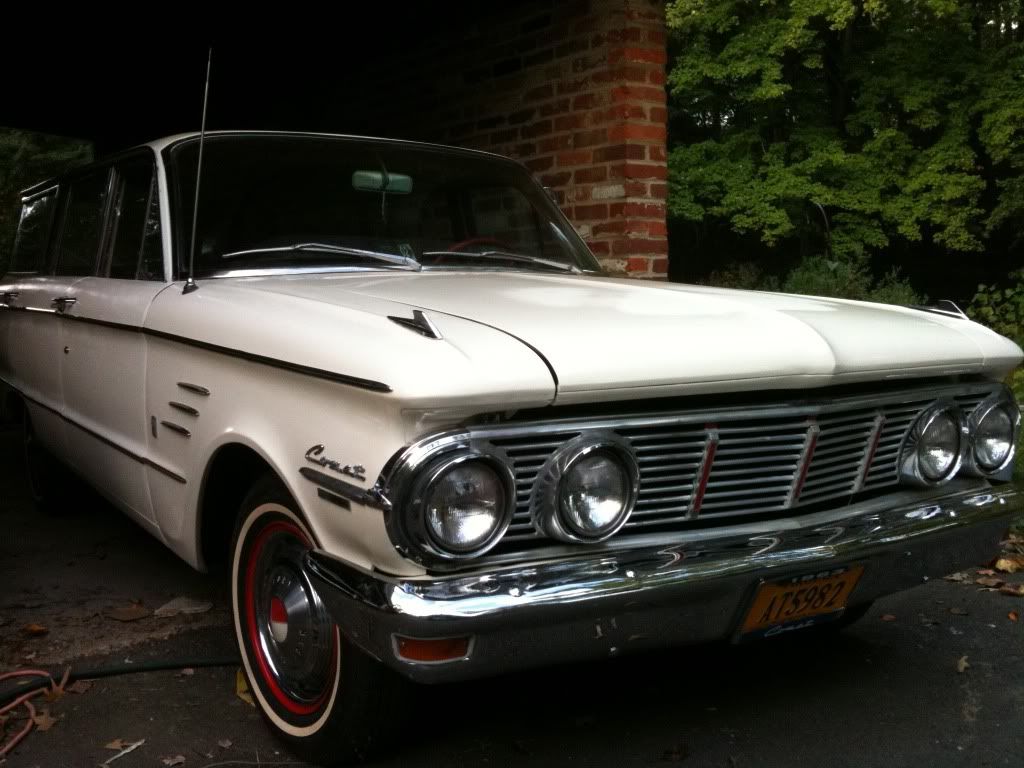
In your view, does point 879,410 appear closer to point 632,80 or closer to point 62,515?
point 632,80

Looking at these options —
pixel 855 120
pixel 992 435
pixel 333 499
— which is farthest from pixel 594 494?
pixel 855 120

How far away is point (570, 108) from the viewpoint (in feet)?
17.9

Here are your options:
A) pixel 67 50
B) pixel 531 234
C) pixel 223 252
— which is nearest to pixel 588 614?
pixel 223 252

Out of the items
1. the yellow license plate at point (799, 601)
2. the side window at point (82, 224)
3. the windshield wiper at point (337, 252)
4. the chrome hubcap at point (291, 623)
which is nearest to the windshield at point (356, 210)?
the windshield wiper at point (337, 252)

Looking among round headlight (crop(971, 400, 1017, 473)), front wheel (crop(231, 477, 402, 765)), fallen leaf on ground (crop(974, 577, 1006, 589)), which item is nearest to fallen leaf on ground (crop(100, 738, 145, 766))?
front wheel (crop(231, 477, 402, 765))

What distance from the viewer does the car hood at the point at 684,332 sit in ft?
7.13

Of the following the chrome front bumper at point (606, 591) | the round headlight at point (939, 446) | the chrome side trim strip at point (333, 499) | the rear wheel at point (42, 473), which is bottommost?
the rear wheel at point (42, 473)

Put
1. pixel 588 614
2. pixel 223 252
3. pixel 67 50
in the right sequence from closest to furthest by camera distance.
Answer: pixel 588 614 < pixel 223 252 < pixel 67 50

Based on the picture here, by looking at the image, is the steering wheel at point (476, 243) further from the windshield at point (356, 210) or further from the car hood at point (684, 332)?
the car hood at point (684, 332)

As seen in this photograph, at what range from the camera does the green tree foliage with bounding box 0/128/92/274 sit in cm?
2445

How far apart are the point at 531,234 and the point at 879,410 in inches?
62.1

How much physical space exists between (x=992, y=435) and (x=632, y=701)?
128 cm

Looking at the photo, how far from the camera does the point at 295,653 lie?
2508 mm

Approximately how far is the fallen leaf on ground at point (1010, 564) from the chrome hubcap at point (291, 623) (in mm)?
3145
